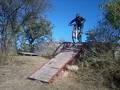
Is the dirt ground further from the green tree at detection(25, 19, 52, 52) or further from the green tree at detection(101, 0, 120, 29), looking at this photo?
the green tree at detection(25, 19, 52, 52)

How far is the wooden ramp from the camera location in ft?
42.1

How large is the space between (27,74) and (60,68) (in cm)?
158

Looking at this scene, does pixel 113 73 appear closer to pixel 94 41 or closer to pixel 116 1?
pixel 94 41

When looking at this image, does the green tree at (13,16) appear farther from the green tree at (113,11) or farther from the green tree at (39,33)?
the green tree at (39,33)

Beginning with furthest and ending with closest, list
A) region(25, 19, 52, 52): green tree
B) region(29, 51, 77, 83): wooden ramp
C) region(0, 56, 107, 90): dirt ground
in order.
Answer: region(25, 19, 52, 52): green tree → region(29, 51, 77, 83): wooden ramp → region(0, 56, 107, 90): dirt ground

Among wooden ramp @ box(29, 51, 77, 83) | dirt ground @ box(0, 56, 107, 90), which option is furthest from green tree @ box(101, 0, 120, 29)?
dirt ground @ box(0, 56, 107, 90)

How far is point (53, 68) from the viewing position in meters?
13.8

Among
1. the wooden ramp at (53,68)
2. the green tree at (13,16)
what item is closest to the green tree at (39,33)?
the green tree at (13,16)

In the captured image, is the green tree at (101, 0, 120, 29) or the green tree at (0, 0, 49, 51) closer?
the green tree at (101, 0, 120, 29)

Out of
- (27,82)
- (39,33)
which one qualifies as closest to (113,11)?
(27,82)

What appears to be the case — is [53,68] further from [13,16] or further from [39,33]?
[39,33]

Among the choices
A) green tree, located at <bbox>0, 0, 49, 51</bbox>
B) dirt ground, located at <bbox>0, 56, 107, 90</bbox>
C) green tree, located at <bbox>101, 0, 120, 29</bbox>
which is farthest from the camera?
green tree, located at <bbox>0, 0, 49, 51</bbox>

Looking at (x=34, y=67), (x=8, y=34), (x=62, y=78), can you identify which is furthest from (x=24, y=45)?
(x=62, y=78)

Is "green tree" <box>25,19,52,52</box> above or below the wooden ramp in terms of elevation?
above
